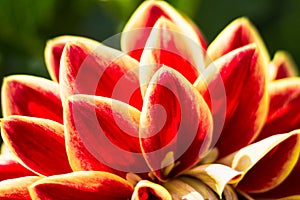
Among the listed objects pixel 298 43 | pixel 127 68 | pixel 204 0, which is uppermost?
pixel 127 68

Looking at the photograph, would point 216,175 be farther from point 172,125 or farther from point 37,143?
point 37,143

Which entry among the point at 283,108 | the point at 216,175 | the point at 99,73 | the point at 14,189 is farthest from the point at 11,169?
the point at 283,108

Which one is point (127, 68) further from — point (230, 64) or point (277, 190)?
point (277, 190)

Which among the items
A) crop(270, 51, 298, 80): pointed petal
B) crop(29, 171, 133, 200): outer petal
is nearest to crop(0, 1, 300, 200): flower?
crop(29, 171, 133, 200): outer petal

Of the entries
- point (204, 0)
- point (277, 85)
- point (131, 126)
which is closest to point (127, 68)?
point (131, 126)

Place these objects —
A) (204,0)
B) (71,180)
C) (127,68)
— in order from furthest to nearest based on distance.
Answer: (204,0) < (127,68) < (71,180)

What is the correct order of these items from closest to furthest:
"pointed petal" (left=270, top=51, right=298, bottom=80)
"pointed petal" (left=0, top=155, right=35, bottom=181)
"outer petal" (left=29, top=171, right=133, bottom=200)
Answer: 1. "outer petal" (left=29, top=171, right=133, bottom=200)
2. "pointed petal" (left=0, top=155, right=35, bottom=181)
3. "pointed petal" (left=270, top=51, right=298, bottom=80)

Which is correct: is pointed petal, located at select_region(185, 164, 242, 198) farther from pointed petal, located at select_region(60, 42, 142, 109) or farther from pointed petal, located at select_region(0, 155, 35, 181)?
pointed petal, located at select_region(0, 155, 35, 181)
